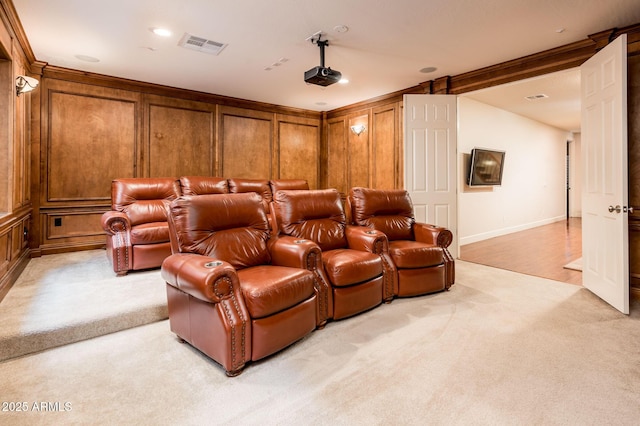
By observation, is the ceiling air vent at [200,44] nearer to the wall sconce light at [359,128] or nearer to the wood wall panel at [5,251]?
the wood wall panel at [5,251]

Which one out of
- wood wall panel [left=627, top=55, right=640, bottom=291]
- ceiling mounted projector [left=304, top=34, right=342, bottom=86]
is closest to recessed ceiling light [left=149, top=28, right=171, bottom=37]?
ceiling mounted projector [left=304, top=34, right=342, bottom=86]

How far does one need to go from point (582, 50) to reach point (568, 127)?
655 cm

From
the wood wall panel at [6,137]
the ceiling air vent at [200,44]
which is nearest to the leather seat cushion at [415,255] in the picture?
the ceiling air vent at [200,44]

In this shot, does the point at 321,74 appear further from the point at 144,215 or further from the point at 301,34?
the point at 144,215

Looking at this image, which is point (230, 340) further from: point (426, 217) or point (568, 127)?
point (568, 127)

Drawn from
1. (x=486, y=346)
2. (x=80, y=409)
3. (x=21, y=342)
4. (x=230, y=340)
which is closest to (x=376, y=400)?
(x=230, y=340)

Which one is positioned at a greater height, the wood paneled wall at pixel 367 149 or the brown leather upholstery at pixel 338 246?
the wood paneled wall at pixel 367 149

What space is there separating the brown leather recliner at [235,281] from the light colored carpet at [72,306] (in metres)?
0.49

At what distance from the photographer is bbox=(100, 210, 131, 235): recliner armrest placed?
355cm

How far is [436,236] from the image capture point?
3.47m

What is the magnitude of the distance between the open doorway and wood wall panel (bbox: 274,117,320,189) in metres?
2.95

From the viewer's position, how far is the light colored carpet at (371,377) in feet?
5.27

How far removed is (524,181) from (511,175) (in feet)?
2.47

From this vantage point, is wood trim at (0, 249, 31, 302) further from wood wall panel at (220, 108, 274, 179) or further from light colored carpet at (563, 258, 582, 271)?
light colored carpet at (563, 258, 582, 271)
